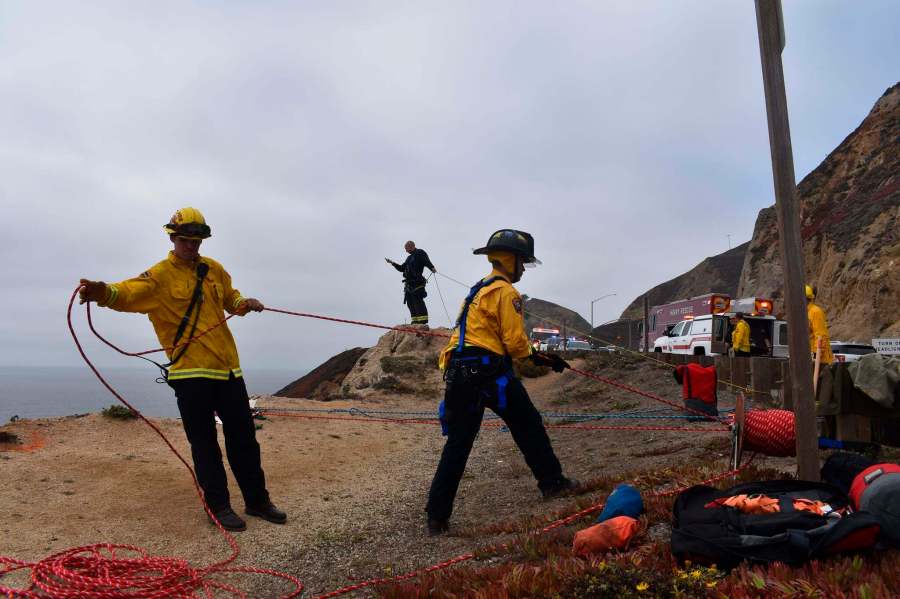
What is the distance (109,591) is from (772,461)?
4816 millimetres

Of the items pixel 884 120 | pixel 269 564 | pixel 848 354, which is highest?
pixel 884 120

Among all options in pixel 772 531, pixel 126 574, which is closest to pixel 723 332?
pixel 772 531

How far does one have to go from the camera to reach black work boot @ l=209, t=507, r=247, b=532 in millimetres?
4816

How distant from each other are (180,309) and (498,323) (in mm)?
2508

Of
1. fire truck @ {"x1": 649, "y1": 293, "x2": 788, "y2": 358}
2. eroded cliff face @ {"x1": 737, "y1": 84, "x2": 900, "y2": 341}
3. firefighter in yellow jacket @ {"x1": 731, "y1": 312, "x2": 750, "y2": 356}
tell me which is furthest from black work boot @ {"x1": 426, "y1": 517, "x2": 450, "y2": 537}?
eroded cliff face @ {"x1": 737, "y1": 84, "x2": 900, "y2": 341}

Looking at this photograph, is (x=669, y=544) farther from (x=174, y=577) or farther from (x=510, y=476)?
(x=510, y=476)

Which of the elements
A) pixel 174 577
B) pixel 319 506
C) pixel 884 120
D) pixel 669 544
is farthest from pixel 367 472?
pixel 884 120

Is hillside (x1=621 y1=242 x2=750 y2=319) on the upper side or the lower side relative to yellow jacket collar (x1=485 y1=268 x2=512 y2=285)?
upper

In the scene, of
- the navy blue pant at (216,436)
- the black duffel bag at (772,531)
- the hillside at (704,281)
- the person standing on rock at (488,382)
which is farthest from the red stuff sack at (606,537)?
the hillside at (704,281)

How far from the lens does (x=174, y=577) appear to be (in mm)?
3619

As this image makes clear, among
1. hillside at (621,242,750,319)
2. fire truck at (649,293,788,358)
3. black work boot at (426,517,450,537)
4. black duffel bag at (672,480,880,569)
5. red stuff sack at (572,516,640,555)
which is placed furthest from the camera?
hillside at (621,242,750,319)

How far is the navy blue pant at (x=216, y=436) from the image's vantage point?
4820 millimetres

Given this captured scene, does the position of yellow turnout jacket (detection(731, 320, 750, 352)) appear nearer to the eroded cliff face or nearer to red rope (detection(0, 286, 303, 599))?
the eroded cliff face

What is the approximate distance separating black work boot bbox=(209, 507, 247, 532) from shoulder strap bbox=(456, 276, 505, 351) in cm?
215
